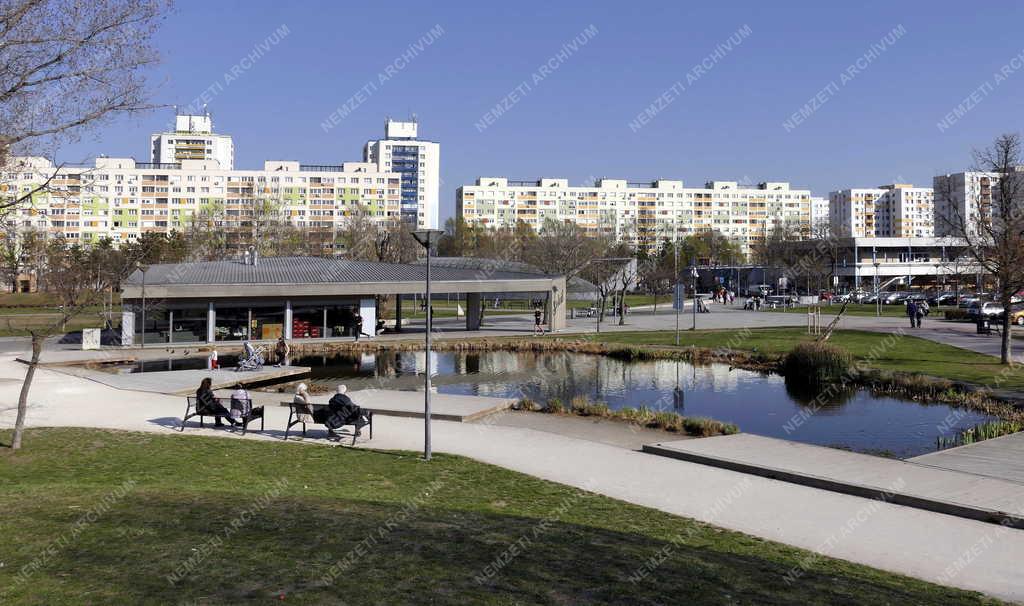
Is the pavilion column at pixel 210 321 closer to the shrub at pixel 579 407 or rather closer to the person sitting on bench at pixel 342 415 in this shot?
the shrub at pixel 579 407

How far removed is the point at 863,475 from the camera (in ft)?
37.9

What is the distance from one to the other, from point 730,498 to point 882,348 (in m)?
24.9

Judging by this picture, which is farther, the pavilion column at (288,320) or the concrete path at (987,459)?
the pavilion column at (288,320)

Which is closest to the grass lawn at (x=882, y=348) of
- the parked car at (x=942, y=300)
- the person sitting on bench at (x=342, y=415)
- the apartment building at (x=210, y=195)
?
the person sitting on bench at (x=342, y=415)

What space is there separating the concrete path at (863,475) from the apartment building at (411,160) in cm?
15856

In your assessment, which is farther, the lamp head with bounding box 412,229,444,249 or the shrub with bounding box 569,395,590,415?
the shrub with bounding box 569,395,590,415

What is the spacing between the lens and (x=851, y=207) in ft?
640

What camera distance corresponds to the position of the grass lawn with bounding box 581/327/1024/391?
24.2 m

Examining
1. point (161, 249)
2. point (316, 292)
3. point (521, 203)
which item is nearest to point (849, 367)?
point (316, 292)

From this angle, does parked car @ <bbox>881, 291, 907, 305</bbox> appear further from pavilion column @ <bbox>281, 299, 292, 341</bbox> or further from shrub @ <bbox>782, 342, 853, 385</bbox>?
pavilion column @ <bbox>281, 299, 292, 341</bbox>

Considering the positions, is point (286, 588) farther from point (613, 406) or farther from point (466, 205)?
point (466, 205)

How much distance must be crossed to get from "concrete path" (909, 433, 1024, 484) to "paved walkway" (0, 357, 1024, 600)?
2798 millimetres

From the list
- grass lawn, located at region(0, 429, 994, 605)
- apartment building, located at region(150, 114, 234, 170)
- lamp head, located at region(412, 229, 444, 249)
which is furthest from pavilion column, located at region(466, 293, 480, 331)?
apartment building, located at region(150, 114, 234, 170)

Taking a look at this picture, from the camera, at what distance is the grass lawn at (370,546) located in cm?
629
